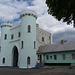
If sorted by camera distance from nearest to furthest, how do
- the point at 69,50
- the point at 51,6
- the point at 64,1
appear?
the point at 64,1, the point at 51,6, the point at 69,50

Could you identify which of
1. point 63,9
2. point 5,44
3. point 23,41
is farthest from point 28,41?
point 63,9

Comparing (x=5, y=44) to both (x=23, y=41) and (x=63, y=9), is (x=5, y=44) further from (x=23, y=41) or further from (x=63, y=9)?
(x=63, y=9)

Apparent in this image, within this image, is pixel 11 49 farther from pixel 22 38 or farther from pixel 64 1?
pixel 64 1

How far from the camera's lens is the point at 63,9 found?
9.57 m

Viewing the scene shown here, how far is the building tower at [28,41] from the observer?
24562mm

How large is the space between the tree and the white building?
15.5 metres

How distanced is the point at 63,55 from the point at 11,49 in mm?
15201

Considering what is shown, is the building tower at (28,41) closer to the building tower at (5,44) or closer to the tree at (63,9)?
the building tower at (5,44)

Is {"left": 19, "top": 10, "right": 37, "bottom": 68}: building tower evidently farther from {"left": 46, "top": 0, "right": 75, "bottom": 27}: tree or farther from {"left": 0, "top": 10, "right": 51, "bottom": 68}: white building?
{"left": 46, "top": 0, "right": 75, "bottom": 27}: tree

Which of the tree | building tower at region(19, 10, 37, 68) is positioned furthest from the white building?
the tree

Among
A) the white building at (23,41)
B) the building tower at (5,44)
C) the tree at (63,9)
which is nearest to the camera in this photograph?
the tree at (63,9)

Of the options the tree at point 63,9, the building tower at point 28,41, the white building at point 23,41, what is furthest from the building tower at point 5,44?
the tree at point 63,9

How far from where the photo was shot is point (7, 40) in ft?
104

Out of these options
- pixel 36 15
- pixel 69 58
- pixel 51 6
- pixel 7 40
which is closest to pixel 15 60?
pixel 7 40
